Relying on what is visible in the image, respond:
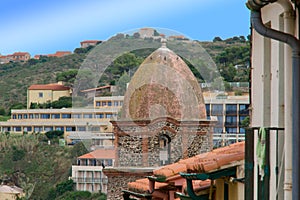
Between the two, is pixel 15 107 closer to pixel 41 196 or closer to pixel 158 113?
pixel 41 196

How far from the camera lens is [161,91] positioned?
2728 centimetres

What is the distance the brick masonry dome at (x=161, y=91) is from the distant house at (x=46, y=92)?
77112mm

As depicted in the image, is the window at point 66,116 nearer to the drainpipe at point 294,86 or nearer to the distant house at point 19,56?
the distant house at point 19,56

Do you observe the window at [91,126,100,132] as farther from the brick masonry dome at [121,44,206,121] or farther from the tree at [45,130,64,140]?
the tree at [45,130,64,140]

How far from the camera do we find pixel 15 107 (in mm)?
125312

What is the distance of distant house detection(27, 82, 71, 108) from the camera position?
357 feet

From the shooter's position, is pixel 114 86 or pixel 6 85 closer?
pixel 114 86

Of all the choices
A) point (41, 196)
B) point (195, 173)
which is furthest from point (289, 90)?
point (41, 196)

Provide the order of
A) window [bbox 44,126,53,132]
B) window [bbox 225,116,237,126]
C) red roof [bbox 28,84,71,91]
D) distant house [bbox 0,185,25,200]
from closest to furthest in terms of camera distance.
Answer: window [bbox 225,116,237,126]
distant house [bbox 0,185,25,200]
red roof [bbox 28,84,71,91]
window [bbox 44,126,53,132]

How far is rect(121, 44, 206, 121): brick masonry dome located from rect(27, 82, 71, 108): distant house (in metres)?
77.1

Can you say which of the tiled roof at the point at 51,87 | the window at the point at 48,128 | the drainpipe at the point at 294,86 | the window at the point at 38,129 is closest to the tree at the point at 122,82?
the drainpipe at the point at 294,86

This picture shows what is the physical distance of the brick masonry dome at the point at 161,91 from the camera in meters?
26.9

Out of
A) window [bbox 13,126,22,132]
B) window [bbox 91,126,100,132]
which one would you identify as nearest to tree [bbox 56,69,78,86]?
window [bbox 13,126,22,132]

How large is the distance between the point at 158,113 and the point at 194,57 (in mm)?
3229
